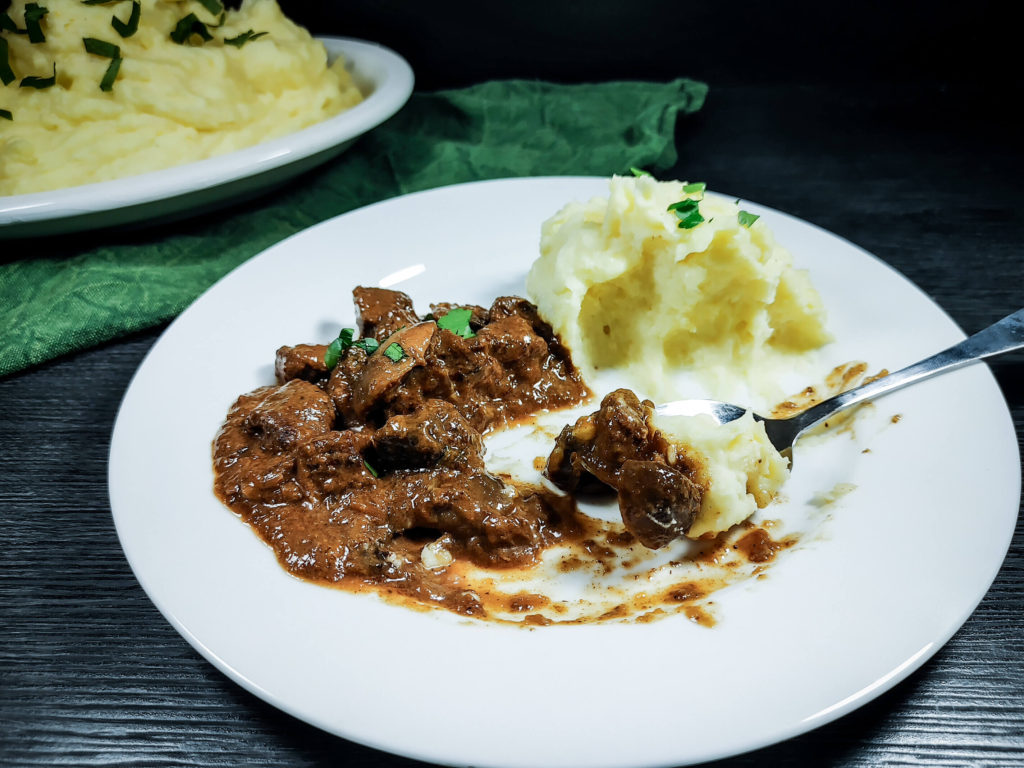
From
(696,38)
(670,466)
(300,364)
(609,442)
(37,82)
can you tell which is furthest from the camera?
(696,38)

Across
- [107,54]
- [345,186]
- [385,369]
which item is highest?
[107,54]

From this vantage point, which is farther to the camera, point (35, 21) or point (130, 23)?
point (130, 23)

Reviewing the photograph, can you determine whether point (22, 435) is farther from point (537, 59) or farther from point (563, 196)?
point (537, 59)

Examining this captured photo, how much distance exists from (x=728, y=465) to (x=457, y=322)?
139 cm

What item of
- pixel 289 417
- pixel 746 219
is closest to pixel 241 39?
pixel 289 417

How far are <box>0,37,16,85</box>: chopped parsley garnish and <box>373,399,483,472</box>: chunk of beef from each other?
332cm

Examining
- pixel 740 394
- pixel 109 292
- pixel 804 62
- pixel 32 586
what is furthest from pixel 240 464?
pixel 804 62

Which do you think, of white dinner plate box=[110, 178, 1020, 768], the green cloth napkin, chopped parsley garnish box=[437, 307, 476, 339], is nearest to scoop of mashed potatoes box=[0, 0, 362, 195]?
the green cloth napkin

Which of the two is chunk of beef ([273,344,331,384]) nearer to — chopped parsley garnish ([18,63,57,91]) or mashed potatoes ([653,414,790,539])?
mashed potatoes ([653,414,790,539])

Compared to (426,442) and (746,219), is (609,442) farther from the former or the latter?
(746,219)

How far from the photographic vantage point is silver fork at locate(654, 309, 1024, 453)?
11.1 ft

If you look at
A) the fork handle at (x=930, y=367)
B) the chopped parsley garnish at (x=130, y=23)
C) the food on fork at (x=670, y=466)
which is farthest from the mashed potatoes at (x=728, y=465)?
the chopped parsley garnish at (x=130, y=23)

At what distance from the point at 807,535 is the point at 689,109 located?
13.6ft

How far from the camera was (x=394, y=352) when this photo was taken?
11.5 feet
